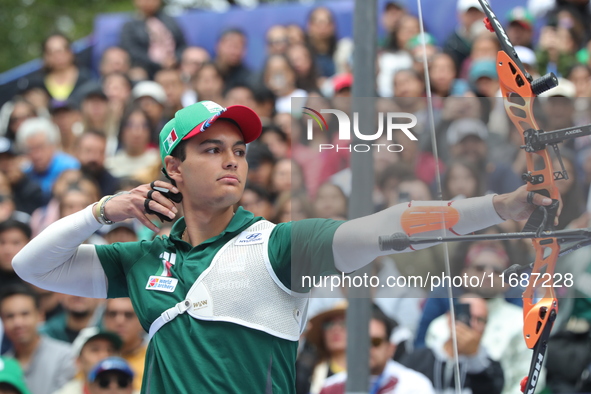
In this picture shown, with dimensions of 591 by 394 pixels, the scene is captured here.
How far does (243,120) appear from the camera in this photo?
11.1ft

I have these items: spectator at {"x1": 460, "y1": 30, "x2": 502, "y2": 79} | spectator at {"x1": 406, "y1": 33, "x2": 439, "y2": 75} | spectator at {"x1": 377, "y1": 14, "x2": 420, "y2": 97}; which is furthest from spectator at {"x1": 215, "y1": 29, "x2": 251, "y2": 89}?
spectator at {"x1": 460, "y1": 30, "x2": 502, "y2": 79}

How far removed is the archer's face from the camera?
10.9 ft

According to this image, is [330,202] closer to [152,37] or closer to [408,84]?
[408,84]

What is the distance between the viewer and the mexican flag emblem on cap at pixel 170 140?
3449 mm

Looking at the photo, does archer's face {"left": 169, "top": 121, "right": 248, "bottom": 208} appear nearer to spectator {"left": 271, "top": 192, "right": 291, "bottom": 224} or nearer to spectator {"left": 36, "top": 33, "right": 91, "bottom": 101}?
spectator {"left": 271, "top": 192, "right": 291, "bottom": 224}

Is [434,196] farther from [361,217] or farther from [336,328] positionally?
[336,328]

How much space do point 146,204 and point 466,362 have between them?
2.57m

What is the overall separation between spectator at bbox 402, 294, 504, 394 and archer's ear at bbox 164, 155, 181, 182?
5.41 ft

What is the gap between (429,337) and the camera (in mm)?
5199

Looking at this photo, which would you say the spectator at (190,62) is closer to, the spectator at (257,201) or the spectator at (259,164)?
the spectator at (259,164)

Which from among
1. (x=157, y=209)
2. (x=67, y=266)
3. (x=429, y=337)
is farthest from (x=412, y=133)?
(x=429, y=337)

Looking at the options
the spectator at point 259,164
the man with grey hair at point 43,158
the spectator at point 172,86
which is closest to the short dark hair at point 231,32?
the spectator at point 172,86

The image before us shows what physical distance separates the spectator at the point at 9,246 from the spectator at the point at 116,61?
12.0 feet

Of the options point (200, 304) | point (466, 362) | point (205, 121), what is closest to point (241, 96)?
point (466, 362)
